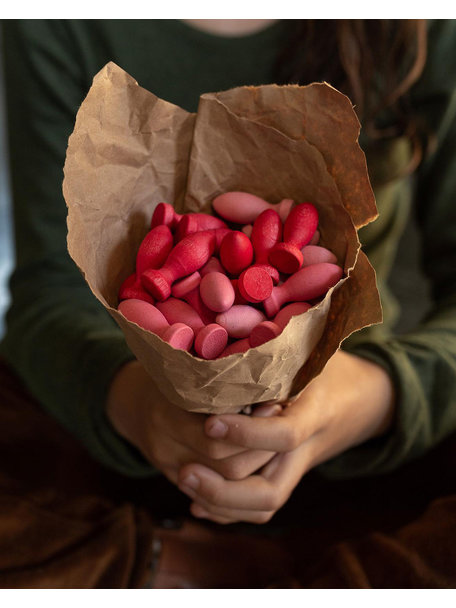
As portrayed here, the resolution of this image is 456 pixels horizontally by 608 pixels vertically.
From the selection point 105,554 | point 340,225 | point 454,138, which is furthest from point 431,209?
point 105,554

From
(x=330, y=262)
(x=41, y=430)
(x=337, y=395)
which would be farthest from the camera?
(x=41, y=430)

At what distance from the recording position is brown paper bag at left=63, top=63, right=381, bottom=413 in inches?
10.9

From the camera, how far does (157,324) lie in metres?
0.27

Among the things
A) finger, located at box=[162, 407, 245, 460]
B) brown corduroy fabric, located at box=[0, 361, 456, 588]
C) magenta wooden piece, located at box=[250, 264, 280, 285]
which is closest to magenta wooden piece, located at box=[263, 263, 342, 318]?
magenta wooden piece, located at box=[250, 264, 280, 285]

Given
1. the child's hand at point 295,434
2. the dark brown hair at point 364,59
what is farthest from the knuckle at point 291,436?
the dark brown hair at point 364,59

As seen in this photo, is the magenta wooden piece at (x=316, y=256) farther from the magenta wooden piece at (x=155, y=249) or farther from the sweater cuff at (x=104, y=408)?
the sweater cuff at (x=104, y=408)

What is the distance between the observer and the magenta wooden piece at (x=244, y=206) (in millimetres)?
318

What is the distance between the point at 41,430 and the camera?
56 cm

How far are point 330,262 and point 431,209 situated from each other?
0.36 metres

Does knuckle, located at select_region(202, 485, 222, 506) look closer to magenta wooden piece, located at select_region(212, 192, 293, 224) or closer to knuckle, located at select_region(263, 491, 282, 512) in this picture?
knuckle, located at select_region(263, 491, 282, 512)

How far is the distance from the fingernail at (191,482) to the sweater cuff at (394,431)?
149mm

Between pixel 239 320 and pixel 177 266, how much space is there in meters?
0.04

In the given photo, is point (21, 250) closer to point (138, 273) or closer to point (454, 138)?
point (138, 273)

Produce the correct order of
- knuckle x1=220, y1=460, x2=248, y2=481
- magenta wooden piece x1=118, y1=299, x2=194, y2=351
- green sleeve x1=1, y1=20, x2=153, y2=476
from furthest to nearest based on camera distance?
green sleeve x1=1, y1=20, x2=153, y2=476
knuckle x1=220, y1=460, x2=248, y2=481
magenta wooden piece x1=118, y1=299, x2=194, y2=351
